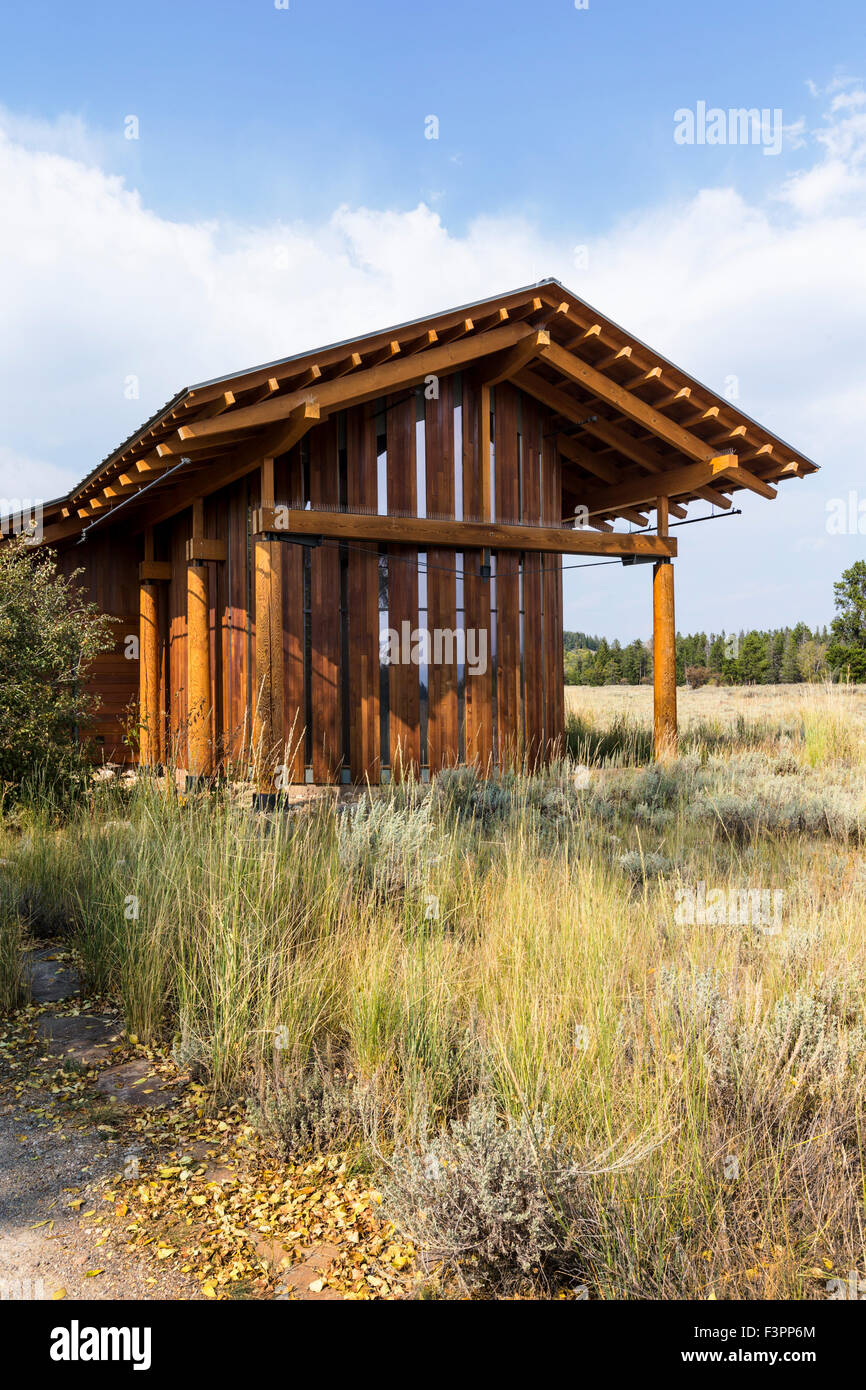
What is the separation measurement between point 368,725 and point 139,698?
15.4ft

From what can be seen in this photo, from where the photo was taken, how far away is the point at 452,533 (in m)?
10.4

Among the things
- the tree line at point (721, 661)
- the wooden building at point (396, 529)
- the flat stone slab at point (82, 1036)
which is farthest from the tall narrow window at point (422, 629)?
the tree line at point (721, 661)

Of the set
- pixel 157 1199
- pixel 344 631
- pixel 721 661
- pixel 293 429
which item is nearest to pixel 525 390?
pixel 293 429

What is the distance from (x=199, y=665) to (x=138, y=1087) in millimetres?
7398

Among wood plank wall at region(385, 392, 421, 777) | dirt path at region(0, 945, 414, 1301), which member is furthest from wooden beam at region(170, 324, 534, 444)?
dirt path at region(0, 945, 414, 1301)

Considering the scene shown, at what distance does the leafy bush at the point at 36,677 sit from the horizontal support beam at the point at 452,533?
7.35ft

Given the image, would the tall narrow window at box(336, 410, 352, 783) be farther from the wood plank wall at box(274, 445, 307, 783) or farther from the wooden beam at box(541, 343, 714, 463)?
the wooden beam at box(541, 343, 714, 463)

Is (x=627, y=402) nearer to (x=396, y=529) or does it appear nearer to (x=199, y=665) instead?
(x=396, y=529)

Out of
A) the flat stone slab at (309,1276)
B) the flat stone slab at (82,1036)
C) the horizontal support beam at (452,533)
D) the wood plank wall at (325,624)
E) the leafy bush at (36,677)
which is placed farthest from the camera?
the wood plank wall at (325,624)

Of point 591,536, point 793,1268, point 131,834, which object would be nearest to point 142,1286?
point 793,1268

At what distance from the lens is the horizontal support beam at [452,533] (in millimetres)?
9055

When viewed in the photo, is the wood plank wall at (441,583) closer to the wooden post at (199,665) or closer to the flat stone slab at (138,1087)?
the wooden post at (199,665)

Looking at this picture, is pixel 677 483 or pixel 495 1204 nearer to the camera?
pixel 495 1204
